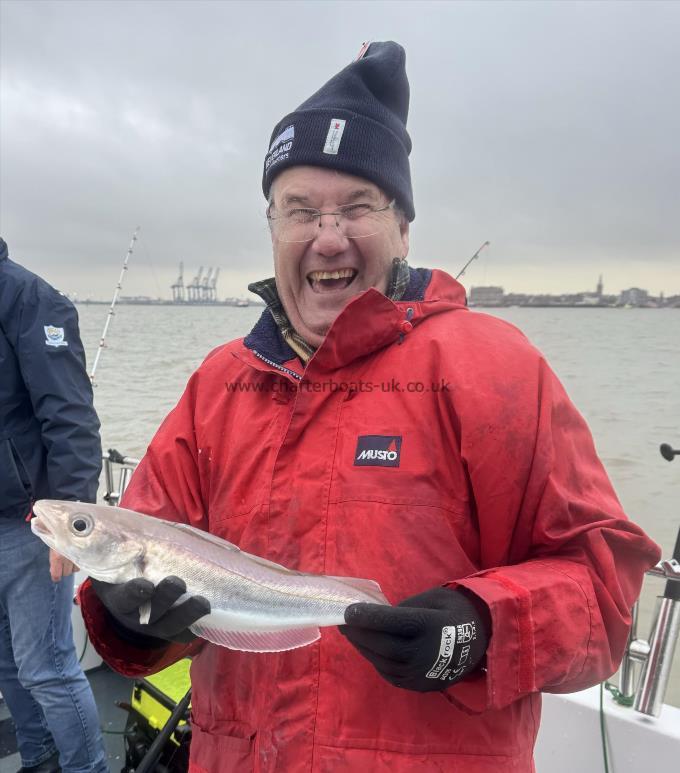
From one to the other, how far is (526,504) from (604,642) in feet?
1.33

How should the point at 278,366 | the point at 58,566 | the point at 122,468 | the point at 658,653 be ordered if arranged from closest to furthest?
the point at 278,366
the point at 658,653
the point at 58,566
the point at 122,468

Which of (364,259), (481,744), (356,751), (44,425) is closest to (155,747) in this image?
(44,425)

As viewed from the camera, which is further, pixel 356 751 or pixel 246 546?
pixel 246 546

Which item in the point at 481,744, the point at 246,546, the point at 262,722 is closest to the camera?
the point at 481,744

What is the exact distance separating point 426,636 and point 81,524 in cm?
116

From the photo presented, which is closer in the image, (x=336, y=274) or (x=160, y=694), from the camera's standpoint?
(x=336, y=274)

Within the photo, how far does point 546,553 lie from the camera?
1.67 meters

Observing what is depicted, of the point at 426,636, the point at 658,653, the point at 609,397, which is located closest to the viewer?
the point at 426,636

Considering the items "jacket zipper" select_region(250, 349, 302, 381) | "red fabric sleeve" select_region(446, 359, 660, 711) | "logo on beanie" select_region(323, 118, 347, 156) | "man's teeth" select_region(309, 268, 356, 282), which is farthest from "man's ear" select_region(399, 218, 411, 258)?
"red fabric sleeve" select_region(446, 359, 660, 711)

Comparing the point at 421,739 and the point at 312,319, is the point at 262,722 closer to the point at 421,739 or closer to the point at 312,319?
the point at 421,739

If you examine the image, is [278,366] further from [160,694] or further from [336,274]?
[160,694]

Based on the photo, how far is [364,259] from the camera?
2.12 metres

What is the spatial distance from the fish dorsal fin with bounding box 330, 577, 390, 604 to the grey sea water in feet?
1.58

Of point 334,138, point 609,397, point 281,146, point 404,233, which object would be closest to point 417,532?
point 404,233
